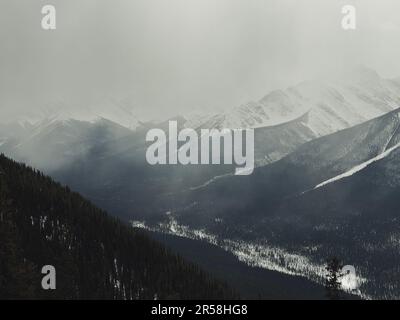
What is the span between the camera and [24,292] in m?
127

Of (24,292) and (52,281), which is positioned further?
(52,281)

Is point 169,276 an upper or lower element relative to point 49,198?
lower

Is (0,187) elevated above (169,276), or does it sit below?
above
